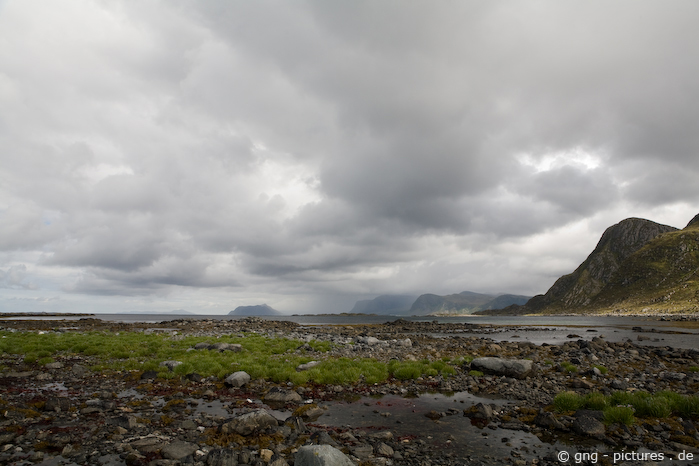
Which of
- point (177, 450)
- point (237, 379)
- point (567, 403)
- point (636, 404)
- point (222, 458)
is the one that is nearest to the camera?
point (222, 458)

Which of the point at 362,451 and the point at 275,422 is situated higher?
the point at 275,422

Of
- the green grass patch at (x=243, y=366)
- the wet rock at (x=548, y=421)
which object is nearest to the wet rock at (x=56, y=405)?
the green grass patch at (x=243, y=366)

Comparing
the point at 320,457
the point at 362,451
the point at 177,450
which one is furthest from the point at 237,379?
the point at 320,457

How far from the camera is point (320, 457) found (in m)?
8.38

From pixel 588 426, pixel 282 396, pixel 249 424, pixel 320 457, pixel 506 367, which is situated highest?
pixel 320 457

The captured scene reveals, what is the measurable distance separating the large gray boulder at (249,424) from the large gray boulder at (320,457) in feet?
10.5

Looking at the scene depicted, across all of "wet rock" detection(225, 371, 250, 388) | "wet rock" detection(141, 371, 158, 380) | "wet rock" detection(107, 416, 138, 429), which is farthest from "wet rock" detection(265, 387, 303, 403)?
"wet rock" detection(141, 371, 158, 380)

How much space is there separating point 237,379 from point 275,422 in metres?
7.52

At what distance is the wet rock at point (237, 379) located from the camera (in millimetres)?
18500

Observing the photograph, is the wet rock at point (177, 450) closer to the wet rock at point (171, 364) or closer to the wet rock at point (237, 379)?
the wet rock at point (237, 379)

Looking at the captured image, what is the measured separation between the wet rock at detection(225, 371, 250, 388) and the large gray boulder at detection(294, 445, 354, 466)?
1088 centimetres

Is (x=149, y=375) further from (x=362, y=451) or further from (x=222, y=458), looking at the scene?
(x=362, y=451)

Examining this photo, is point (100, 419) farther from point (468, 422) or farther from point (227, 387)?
point (468, 422)

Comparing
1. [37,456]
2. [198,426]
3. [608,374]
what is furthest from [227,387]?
[608,374]
